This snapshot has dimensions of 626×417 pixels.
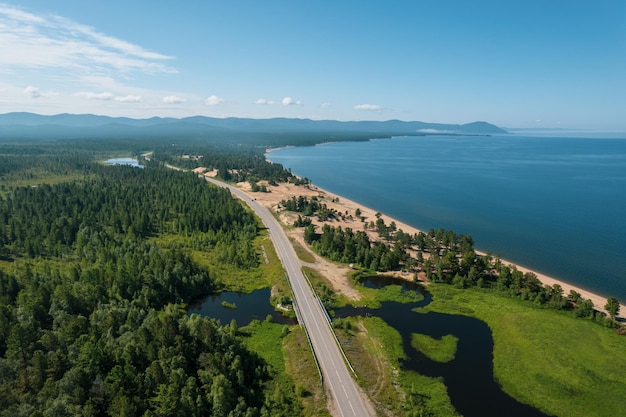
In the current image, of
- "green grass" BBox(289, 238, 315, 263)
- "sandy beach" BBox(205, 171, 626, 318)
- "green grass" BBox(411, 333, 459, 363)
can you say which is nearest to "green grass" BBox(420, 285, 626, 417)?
"green grass" BBox(411, 333, 459, 363)

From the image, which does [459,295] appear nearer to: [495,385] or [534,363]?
[534,363]

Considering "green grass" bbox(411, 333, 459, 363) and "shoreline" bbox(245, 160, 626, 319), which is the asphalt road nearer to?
"green grass" bbox(411, 333, 459, 363)

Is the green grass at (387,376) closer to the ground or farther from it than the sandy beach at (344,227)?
closer to the ground

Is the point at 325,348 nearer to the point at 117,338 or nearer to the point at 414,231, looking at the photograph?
the point at 117,338

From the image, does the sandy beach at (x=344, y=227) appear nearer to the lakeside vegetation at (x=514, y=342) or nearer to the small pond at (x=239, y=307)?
the lakeside vegetation at (x=514, y=342)

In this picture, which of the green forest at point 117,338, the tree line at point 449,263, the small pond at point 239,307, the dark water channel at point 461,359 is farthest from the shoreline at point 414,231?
the green forest at point 117,338
